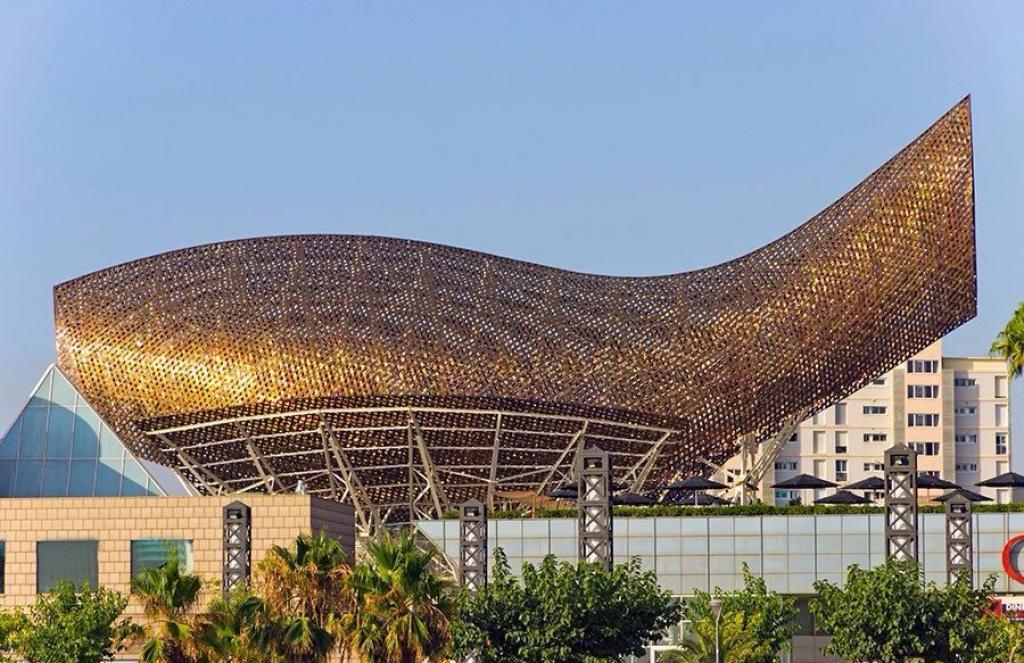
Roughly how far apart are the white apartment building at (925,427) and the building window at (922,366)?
430 millimetres

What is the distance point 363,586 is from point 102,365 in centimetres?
4170

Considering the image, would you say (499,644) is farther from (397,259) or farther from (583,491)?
(397,259)

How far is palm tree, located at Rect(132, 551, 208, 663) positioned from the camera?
197 feet

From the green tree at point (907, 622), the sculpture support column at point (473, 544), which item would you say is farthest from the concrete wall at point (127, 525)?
the green tree at point (907, 622)

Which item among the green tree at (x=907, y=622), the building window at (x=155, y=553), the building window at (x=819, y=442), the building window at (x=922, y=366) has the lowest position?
the green tree at (x=907, y=622)

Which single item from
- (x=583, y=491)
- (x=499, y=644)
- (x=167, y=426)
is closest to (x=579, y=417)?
(x=167, y=426)

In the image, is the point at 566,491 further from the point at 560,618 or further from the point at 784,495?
the point at 784,495

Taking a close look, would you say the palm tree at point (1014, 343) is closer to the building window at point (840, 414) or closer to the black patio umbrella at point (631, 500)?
the black patio umbrella at point (631, 500)

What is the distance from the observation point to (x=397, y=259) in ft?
340

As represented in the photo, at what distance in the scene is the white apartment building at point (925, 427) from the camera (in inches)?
6476

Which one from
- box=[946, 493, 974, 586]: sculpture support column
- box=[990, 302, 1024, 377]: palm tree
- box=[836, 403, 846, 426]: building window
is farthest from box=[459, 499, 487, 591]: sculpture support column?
box=[836, 403, 846, 426]: building window

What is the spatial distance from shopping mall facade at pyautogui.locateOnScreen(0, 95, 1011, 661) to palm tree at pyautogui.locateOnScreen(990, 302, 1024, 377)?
821cm

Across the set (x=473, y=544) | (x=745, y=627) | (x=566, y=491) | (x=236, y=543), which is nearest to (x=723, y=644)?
(x=745, y=627)

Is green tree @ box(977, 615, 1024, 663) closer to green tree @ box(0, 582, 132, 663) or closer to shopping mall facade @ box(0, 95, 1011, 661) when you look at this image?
shopping mall facade @ box(0, 95, 1011, 661)
